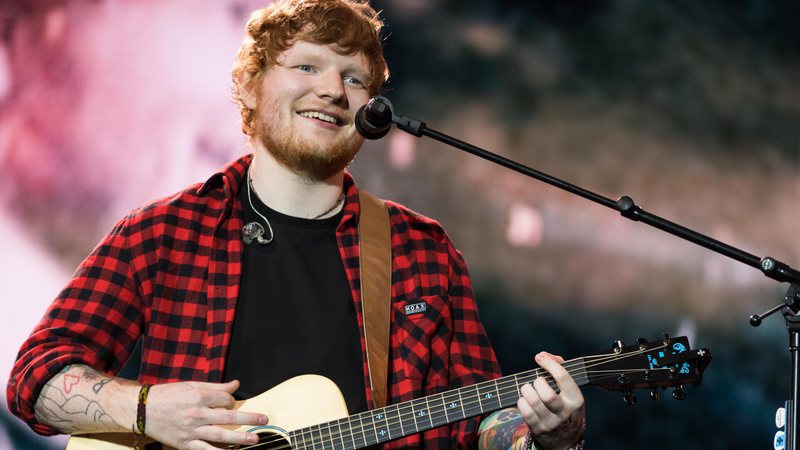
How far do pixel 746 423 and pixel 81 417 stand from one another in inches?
131

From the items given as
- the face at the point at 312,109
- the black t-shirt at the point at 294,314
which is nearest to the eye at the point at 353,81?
the face at the point at 312,109

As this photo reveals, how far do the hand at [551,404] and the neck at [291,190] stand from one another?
3.53 feet

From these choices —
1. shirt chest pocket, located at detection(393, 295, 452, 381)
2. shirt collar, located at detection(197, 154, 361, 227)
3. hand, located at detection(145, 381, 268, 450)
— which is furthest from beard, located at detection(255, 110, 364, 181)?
hand, located at detection(145, 381, 268, 450)

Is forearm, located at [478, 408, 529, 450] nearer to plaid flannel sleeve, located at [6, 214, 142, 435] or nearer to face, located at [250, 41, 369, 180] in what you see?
face, located at [250, 41, 369, 180]

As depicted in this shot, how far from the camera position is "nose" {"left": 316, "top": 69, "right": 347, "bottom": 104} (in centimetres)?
316

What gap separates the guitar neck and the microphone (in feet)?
2.86

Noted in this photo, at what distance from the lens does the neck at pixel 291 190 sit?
3.25 meters

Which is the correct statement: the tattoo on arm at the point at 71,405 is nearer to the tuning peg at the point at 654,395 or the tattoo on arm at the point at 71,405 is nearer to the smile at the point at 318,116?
the smile at the point at 318,116

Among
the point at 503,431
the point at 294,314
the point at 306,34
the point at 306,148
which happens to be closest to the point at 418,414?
the point at 503,431

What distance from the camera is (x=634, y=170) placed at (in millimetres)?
4562

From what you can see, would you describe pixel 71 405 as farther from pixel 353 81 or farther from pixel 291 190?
pixel 353 81

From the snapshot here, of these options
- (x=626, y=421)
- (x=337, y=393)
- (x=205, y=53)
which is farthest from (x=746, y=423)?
(x=205, y=53)

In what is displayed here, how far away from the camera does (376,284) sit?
10.4 feet

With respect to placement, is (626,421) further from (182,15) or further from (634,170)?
(182,15)
